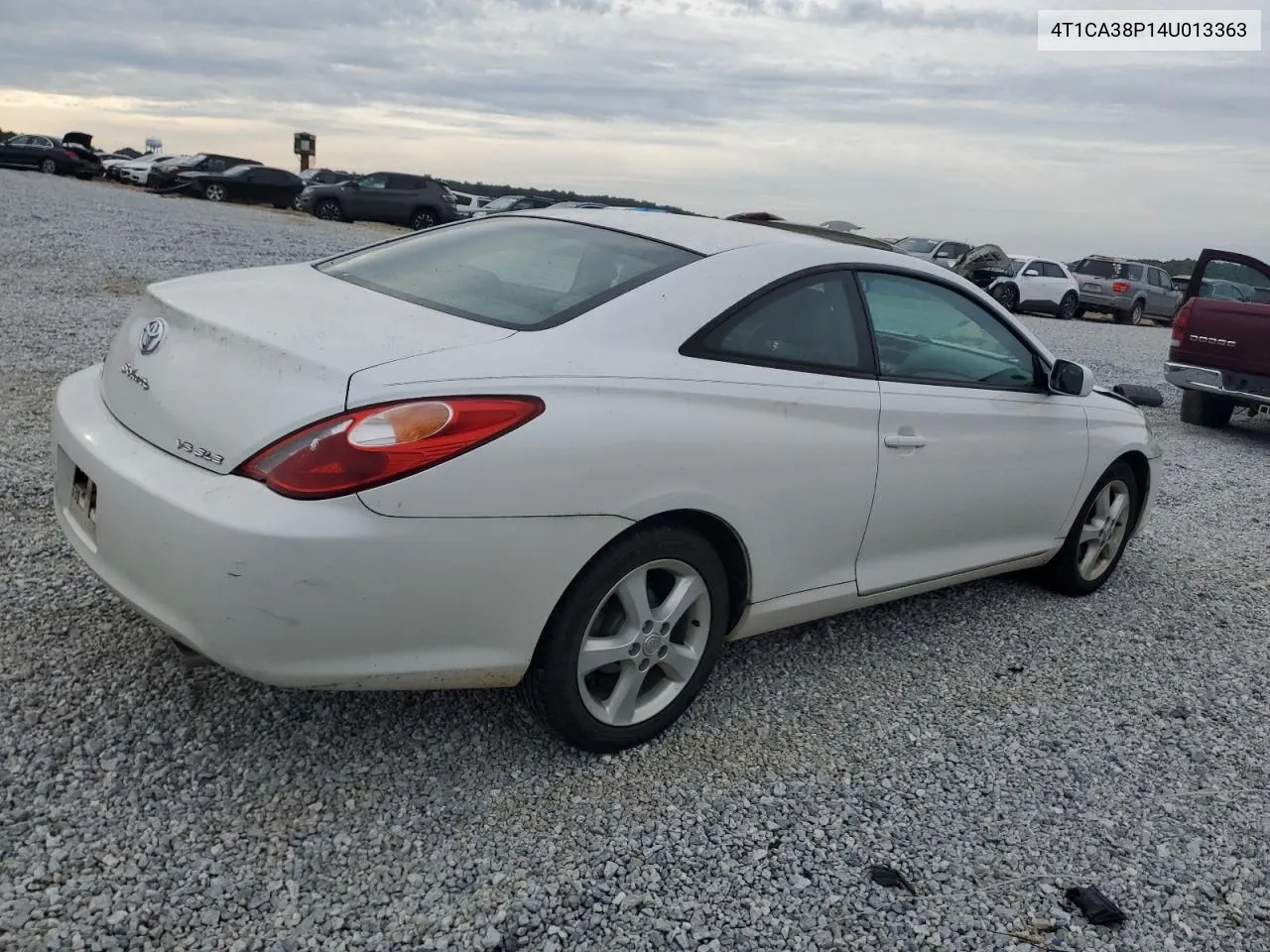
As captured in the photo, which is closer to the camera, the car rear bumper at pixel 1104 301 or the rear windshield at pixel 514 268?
the rear windshield at pixel 514 268

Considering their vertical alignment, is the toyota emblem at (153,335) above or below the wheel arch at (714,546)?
above

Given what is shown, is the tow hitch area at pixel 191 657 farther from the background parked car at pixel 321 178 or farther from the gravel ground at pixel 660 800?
the background parked car at pixel 321 178

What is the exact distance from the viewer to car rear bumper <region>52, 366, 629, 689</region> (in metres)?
2.31

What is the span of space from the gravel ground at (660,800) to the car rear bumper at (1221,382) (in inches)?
237

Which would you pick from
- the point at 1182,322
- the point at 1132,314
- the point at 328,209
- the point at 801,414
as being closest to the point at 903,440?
the point at 801,414

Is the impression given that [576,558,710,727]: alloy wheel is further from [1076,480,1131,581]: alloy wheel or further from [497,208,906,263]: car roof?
[1076,480,1131,581]: alloy wheel

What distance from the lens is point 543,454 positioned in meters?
2.51

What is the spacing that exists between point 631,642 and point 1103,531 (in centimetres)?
283

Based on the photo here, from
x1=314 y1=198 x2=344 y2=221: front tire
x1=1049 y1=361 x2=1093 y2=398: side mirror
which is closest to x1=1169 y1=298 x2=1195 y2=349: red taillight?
x1=1049 y1=361 x2=1093 y2=398: side mirror

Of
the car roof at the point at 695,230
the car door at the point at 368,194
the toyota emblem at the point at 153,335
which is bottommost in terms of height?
the toyota emblem at the point at 153,335

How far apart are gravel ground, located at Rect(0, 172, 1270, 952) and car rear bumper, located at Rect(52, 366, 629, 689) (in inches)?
15.7

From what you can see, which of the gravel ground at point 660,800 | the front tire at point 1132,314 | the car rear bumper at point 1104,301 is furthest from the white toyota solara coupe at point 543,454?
the front tire at point 1132,314

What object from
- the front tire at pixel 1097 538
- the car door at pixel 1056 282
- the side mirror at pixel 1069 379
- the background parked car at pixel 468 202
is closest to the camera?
the side mirror at pixel 1069 379

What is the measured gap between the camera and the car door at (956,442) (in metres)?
3.52
